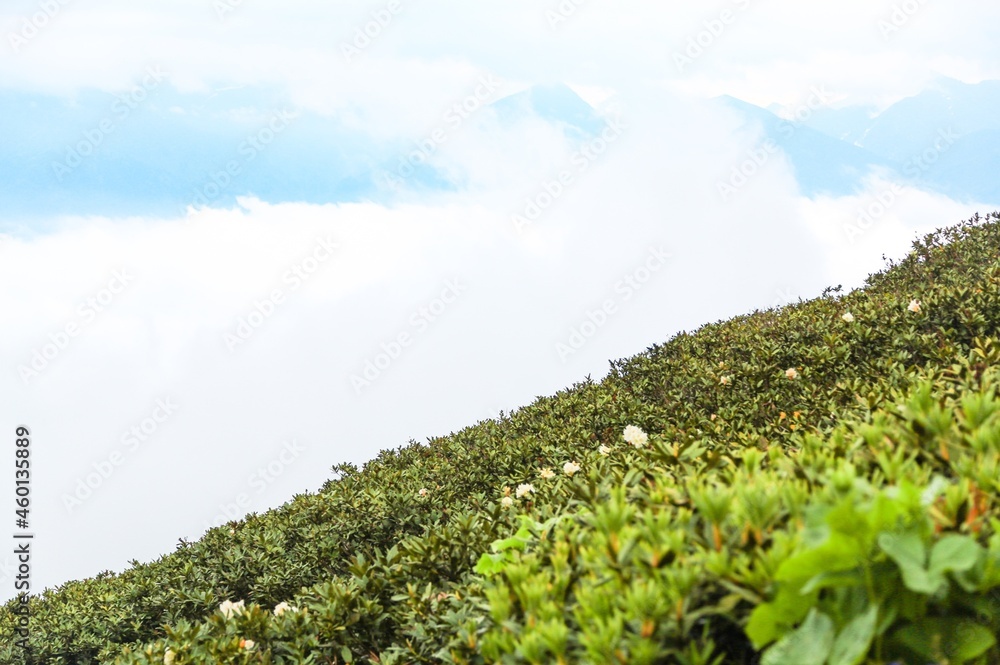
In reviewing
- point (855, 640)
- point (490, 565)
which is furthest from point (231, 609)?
point (855, 640)

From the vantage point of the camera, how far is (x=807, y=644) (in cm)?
183

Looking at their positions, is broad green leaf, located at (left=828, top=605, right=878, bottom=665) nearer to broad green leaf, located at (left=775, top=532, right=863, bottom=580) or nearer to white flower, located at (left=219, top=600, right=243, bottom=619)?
broad green leaf, located at (left=775, top=532, right=863, bottom=580)

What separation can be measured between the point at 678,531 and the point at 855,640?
1.97 feet

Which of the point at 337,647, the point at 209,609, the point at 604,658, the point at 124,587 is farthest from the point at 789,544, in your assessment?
the point at 124,587

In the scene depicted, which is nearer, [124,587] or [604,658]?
[604,658]

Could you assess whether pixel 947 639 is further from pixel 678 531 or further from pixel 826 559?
pixel 678 531

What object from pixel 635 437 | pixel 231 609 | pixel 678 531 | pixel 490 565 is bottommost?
pixel 231 609

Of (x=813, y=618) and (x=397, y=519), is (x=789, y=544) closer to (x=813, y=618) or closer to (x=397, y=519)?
(x=813, y=618)

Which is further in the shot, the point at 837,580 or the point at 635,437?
the point at 635,437

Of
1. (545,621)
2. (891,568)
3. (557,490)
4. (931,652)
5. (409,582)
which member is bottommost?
(409,582)

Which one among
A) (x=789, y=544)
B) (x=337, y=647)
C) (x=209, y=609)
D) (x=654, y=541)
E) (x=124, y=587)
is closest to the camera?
(x=789, y=544)

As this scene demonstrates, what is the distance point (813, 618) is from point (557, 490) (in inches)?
100

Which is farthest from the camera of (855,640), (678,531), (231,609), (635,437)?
(635,437)

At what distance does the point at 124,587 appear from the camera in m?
7.75
